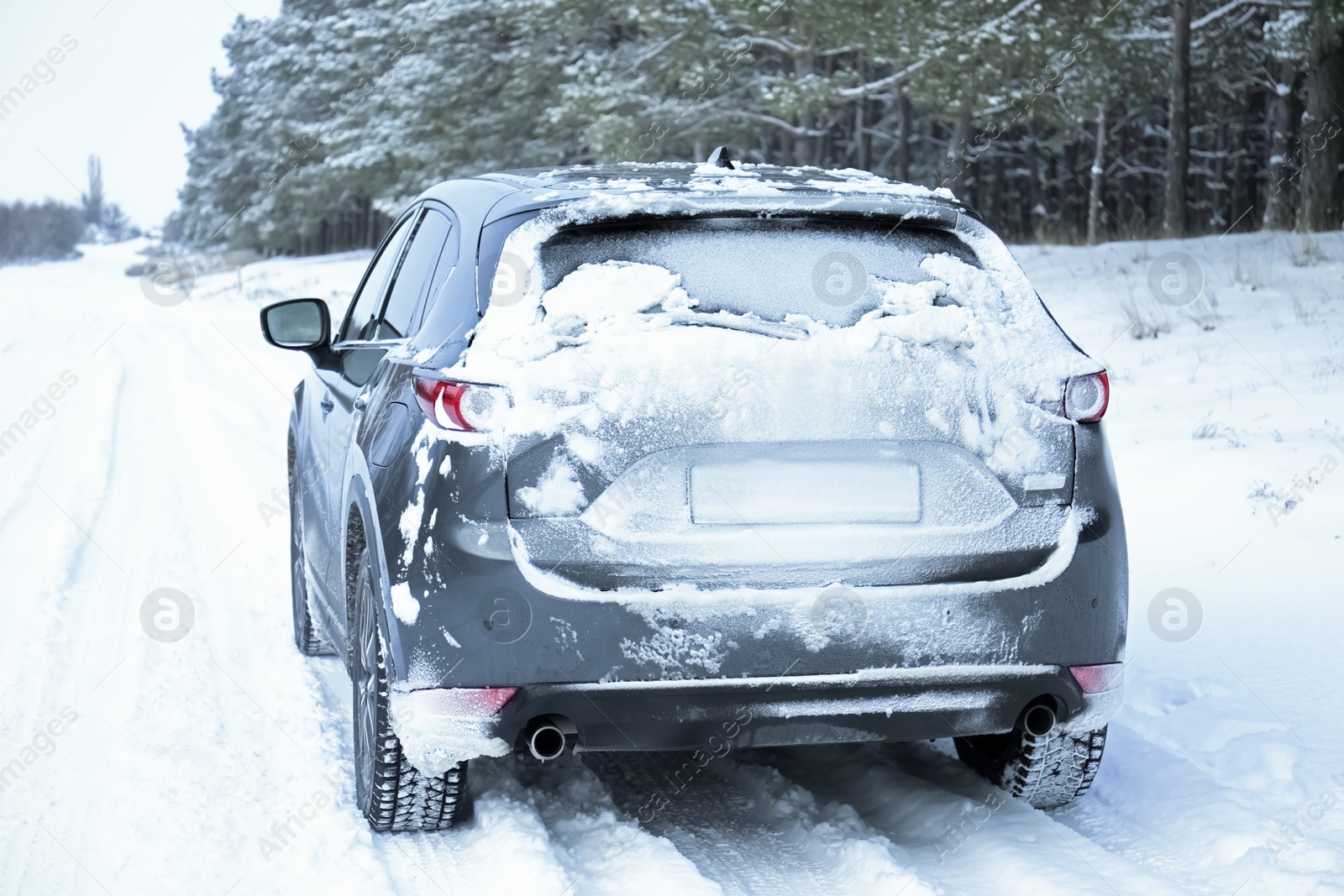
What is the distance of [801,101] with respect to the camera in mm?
19391

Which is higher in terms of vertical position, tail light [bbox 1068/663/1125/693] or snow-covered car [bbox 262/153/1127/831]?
snow-covered car [bbox 262/153/1127/831]

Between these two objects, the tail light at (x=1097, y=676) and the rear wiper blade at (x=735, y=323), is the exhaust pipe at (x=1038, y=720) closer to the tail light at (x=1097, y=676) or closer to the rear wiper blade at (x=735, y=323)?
the tail light at (x=1097, y=676)

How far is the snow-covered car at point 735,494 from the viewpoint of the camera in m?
3.04

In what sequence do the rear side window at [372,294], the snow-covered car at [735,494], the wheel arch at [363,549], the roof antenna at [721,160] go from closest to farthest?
the snow-covered car at [735,494]
the wheel arch at [363,549]
the roof antenna at [721,160]
the rear side window at [372,294]

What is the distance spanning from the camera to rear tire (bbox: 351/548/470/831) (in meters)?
3.46

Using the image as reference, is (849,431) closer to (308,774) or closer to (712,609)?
(712,609)

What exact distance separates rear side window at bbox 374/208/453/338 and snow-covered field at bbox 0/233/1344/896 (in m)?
1.34

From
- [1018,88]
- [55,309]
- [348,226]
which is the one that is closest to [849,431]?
[1018,88]

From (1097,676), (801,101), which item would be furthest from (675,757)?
(801,101)

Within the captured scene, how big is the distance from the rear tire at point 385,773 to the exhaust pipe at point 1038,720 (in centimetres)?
143

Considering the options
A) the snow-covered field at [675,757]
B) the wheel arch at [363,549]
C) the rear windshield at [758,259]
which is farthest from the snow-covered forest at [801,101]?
the wheel arch at [363,549]

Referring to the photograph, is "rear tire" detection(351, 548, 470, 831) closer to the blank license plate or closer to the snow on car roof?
the blank license plate

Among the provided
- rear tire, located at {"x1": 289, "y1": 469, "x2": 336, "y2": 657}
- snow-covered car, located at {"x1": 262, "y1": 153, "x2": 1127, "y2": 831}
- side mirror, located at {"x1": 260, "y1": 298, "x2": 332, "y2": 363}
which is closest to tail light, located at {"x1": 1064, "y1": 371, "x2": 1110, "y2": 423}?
snow-covered car, located at {"x1": 262, "y1": 153, "x2": 1127, "y2": 831}

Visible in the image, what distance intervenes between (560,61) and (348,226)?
131 ft
